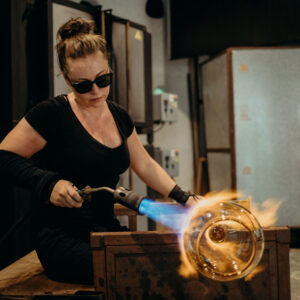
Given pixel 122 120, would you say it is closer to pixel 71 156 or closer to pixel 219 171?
pixel 71 156

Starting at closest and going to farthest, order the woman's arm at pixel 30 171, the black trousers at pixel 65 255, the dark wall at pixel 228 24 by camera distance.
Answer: the woman's arm at pixel 30 171
the black trousers at pixel 65 255
the dark wall at pixel 228 24

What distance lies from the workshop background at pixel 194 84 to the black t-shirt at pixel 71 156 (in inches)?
13.0

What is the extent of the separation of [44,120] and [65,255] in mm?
492

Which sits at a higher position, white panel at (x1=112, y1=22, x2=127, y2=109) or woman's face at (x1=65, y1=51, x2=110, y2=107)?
white panel at (x1=112, y1=22, x2=127, y2=109)

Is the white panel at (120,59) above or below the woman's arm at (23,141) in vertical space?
above

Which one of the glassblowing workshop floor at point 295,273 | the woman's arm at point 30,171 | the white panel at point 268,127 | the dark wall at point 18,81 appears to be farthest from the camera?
the white panel at point 268,127

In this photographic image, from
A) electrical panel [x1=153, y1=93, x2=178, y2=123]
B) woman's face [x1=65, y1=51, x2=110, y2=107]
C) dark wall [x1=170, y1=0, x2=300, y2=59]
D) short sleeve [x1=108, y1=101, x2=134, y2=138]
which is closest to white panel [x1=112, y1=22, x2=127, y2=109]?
short sleeve [x1=108, y1=101, x2=134, y2=138]

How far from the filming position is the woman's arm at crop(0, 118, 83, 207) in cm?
109

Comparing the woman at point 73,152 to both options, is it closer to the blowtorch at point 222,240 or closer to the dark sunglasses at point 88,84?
the dark sunglasses at point 88,84

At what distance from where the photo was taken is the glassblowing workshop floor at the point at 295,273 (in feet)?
7.79

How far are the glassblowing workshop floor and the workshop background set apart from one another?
265mm

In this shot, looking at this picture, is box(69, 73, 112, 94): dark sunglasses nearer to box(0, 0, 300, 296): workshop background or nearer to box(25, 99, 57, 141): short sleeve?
box(25, 99, 57, 141): short sleeve

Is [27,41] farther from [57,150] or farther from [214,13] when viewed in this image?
[214,13]

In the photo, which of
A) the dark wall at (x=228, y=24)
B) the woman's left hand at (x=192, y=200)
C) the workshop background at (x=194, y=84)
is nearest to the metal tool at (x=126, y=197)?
the woman's left hand at (x=192, y=200)
